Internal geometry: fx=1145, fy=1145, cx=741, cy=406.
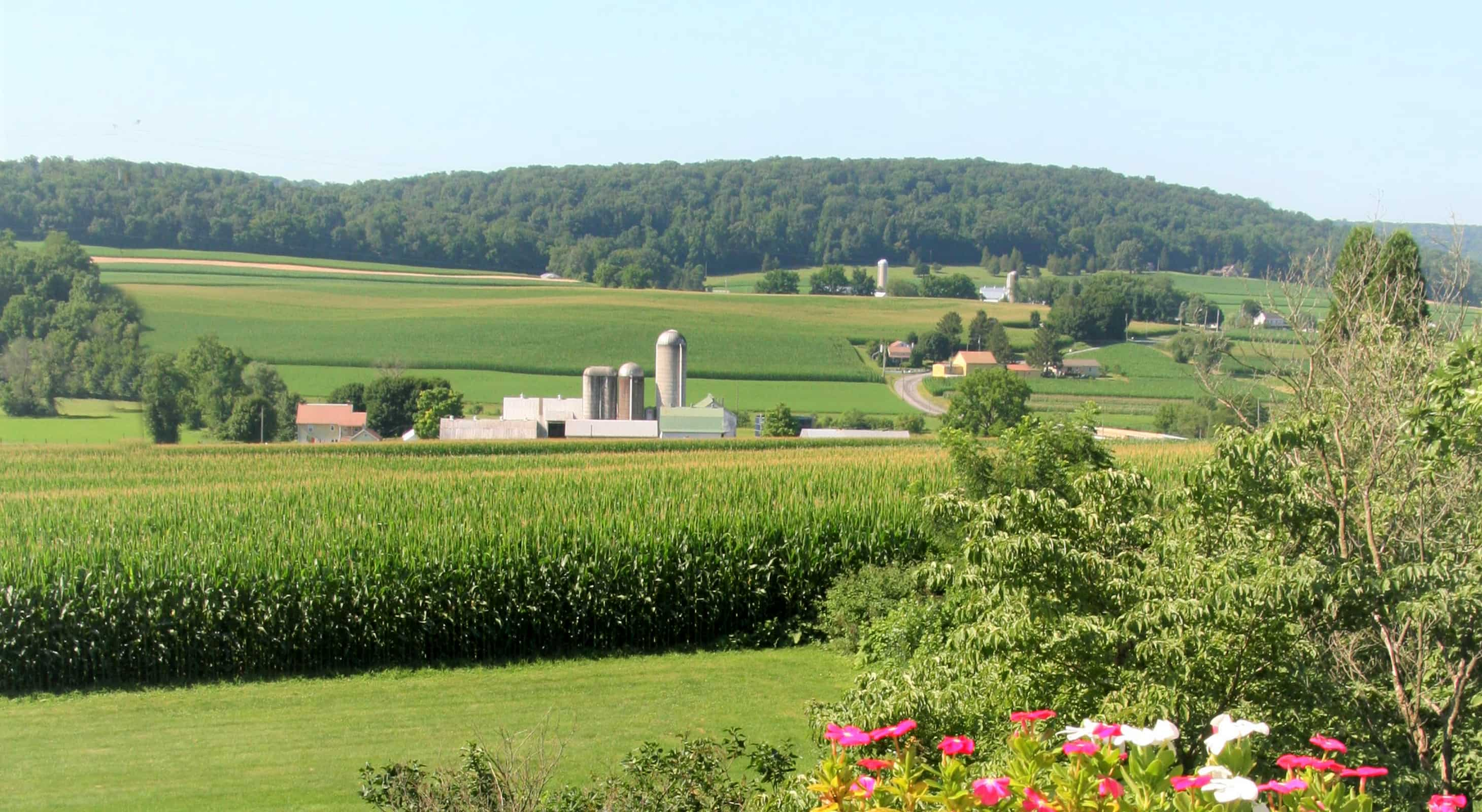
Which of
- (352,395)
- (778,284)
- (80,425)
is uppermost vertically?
(778,284)

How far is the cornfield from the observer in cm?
1371

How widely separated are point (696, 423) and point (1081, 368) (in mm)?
35779

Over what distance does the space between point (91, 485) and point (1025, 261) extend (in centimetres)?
11639

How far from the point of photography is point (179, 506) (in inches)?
674

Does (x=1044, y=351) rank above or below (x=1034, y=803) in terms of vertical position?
below

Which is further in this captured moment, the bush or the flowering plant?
the bush

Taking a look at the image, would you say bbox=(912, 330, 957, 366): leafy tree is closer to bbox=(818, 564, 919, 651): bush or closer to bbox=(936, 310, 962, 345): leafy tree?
bbox=(936, 310, 962, 345): leafy tree

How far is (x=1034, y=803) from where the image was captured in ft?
10.4

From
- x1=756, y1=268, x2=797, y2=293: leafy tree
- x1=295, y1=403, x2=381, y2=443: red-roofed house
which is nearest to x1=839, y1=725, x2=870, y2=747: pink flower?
x1=295, y1=403, x2=381, y2=443: red-roofed house

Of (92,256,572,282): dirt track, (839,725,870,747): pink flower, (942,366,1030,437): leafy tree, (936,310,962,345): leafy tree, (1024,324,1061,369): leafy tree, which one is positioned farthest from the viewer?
(936,310,962,345): leafy tree

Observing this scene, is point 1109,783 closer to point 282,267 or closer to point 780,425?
point 780,425

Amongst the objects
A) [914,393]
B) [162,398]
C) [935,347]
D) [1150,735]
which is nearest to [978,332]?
[935,347]

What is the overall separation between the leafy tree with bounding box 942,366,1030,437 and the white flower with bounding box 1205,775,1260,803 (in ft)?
176

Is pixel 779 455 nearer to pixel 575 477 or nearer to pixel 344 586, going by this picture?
pixel 575 477
